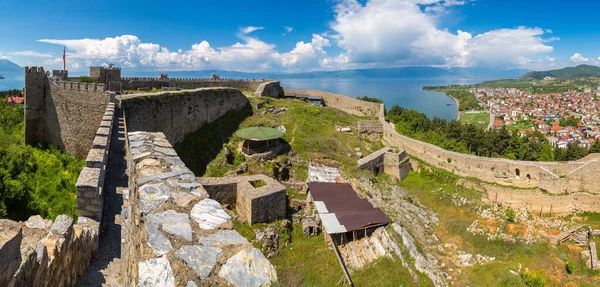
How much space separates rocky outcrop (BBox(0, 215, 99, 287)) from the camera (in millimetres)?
2037

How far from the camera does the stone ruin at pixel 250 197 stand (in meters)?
8.65

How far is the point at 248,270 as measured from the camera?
236 cm

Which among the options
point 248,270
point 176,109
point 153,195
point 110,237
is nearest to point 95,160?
point 110,237

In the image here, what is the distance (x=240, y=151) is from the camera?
17594 millimetres

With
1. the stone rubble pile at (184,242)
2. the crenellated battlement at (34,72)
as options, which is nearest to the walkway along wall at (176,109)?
the crenellated battlement at (34,72)

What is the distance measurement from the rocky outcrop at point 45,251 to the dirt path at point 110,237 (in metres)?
0.12

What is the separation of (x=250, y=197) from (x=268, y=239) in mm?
1143

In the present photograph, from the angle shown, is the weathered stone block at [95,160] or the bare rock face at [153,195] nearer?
the bare rock face at [153,195]

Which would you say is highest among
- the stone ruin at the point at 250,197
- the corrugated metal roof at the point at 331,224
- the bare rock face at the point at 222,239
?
the bare rock face at the point at 222,239

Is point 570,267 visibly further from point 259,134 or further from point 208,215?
point 208,215

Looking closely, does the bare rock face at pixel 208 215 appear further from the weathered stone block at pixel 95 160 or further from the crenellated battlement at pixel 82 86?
the crenellated battlement at pixel 82 86

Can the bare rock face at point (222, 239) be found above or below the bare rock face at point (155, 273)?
above

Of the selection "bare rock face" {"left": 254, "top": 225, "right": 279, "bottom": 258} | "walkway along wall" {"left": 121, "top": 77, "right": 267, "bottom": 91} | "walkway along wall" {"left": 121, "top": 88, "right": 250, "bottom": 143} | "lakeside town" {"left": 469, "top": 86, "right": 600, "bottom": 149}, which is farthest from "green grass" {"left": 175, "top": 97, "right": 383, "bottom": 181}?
"lakeside town" {"left": 469, "top": 86, "right": 600, "bottom": 149}

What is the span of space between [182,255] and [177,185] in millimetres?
1352
